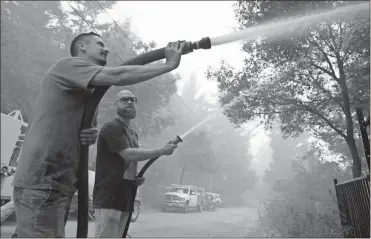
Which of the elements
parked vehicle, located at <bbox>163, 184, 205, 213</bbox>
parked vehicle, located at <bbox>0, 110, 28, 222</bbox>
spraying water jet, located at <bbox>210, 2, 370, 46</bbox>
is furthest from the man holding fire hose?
parked vehicle, located at <bbox>163, 184, 205, 213</bbox>

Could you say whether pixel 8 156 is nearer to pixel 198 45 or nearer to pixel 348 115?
pixel 198 45

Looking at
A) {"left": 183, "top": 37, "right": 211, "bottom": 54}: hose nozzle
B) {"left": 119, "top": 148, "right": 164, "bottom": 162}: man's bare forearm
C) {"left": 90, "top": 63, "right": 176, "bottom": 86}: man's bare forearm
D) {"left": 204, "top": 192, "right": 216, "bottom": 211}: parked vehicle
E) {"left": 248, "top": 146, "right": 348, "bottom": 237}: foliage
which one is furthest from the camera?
{"left": 204, "top": 192, "right": 216, "bottom": 211}: parked vehicle

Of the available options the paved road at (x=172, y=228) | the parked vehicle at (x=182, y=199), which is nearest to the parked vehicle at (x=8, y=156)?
the paved road at (x=172, y=228)

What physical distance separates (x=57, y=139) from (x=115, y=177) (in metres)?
1.38

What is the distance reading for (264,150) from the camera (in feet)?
406

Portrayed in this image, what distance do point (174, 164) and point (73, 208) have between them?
20.6 metres

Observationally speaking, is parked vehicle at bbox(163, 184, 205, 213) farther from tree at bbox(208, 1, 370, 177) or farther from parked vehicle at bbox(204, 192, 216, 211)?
tree at bbox(208, 1, 370, 177)

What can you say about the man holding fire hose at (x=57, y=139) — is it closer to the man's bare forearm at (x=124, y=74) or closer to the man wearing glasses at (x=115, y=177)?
the man's bare forearm at (x=124, y=74)

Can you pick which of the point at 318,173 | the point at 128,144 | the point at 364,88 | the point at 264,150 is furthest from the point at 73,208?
the point at 264,150

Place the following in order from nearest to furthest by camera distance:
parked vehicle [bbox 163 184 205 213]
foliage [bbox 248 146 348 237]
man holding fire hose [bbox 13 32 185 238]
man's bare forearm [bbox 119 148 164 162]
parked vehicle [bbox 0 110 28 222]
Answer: man holding fire hose [bbox 13 32 185 238] → man's bare forearm [bbox 119 148 164 162] → parked vehicle [bbox 0 110 28 222] → foliage [bbox 248 146 348 237] → parked vehicle [bbox 163 184 205 213]

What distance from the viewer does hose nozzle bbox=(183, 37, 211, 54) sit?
196 cm

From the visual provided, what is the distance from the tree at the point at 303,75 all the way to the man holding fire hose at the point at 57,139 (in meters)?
8.45

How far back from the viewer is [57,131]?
1.87 meters

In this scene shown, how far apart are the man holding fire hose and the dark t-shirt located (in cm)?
115
